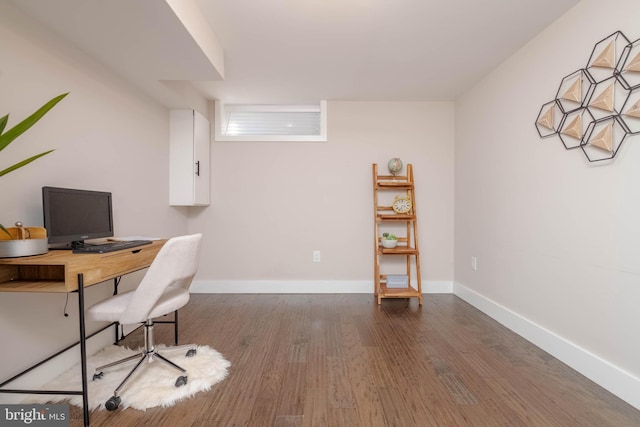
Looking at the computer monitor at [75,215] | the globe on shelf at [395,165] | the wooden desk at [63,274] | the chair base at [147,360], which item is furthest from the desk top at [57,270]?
the globe on shelf at [395,165]

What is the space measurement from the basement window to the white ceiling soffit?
4.10 feet

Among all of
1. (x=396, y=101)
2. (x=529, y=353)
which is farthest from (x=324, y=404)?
(x=396, y=101)

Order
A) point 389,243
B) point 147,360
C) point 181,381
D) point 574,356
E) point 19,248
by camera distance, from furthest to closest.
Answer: point 389,243 → point 574,356 → point 147,360 → point 181,381 → point 19,248

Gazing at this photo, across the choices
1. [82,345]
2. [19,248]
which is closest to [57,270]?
[19,248]

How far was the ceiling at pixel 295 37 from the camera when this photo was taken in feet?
5.47

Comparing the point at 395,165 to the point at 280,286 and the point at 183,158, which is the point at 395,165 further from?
the point at 183,158

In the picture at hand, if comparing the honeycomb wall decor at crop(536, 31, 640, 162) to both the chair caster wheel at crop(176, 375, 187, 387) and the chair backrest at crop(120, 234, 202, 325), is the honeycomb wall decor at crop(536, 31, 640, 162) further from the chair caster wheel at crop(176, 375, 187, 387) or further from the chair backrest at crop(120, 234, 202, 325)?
the chair caster wheel at crop(176, 375, 187, 387)

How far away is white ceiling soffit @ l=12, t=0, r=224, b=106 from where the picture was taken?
5.01ft

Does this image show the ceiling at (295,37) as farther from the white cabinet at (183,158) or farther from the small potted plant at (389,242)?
the small potted plant at (389,242)

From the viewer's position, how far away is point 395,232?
3584mm

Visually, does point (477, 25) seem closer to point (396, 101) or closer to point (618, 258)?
point (396, 101)

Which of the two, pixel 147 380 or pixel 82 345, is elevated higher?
pixel 82 345

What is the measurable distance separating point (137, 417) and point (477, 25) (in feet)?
10.2

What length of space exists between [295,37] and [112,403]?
2.50 m
